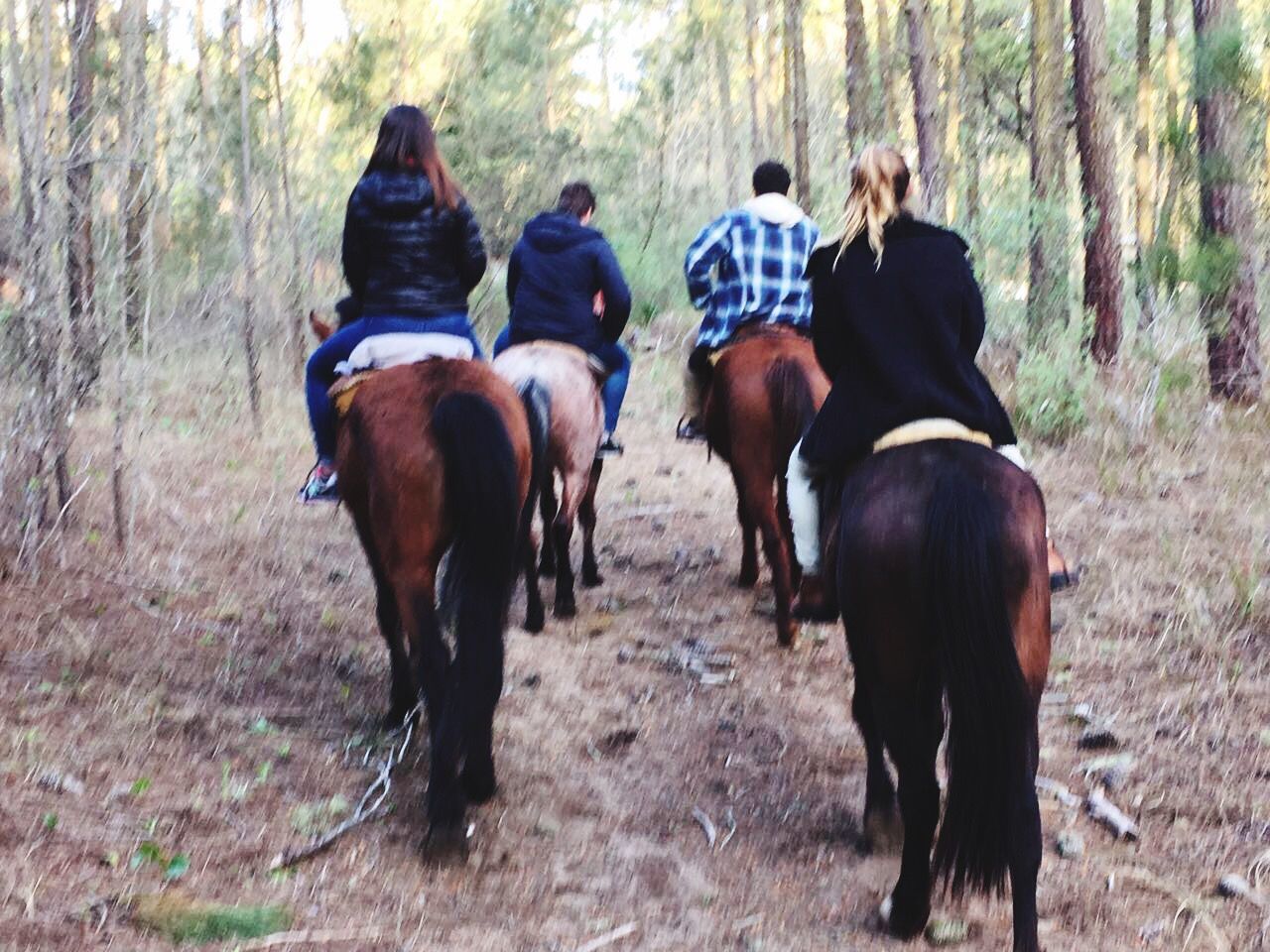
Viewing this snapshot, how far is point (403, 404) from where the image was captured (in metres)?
4.77

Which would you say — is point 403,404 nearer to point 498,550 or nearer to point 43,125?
point 498,550

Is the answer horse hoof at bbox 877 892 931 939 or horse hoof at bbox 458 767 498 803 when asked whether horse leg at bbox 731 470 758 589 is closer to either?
horse hoof at bbox 458 767 498 803

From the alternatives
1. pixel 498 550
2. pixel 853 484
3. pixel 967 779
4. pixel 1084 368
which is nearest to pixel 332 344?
pixel 498 550

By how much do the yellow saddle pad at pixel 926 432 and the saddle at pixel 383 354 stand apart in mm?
2013

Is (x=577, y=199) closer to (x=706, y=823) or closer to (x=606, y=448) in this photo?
(x=606, y=448)

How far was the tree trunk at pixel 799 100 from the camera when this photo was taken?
18.7m

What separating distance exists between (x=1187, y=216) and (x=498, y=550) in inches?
338

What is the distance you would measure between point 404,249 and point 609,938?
9.86 feet

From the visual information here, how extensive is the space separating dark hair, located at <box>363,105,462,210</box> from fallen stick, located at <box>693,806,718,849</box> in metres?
2.75

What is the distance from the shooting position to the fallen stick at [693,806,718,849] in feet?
15.6

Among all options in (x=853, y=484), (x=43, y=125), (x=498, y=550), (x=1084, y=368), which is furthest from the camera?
(x=1084, y=368)

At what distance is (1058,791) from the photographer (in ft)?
16.2

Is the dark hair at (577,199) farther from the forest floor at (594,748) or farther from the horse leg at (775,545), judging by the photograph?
the forest floor at (594,748)

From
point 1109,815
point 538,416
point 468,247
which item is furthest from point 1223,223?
point 468,247
